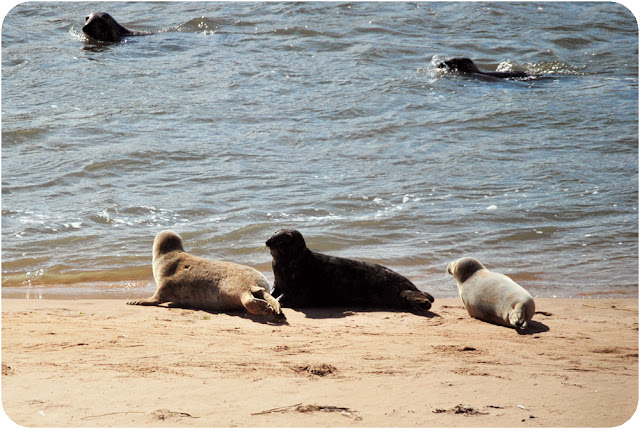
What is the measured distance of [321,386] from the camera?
378 centimetres

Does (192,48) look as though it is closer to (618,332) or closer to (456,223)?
(456,223)

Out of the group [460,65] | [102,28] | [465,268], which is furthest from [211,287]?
[102,28]

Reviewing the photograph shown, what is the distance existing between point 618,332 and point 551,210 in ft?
12.9

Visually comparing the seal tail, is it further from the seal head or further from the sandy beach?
the seal head

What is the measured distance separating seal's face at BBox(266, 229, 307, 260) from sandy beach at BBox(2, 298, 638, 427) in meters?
0.57

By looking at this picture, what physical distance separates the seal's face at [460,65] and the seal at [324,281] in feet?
32.7

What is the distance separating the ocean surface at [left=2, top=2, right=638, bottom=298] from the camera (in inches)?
305

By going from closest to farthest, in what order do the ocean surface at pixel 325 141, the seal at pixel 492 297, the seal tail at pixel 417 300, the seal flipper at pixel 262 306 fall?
the seal at pixel 492 297, the seal flipper at pixel 262 306, the seal tail at pixel 417 300, the ocean surface at pixel 325 141

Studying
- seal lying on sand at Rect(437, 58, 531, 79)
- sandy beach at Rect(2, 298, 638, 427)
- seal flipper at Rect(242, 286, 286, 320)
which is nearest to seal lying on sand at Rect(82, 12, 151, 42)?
seal lying on sand at Rect(437, 58, 531, 79)

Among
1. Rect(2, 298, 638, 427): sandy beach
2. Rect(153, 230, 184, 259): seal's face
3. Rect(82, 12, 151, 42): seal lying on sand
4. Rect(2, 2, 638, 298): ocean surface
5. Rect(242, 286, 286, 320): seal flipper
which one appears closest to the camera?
Rect(2, 298, 638, 427): sandy beach

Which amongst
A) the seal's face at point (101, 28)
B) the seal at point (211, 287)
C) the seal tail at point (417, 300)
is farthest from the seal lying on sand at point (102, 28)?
the seal tail at point (417, 300)

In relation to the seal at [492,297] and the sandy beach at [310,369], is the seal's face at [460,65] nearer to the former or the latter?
the seal at [492,297]

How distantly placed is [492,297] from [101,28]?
13568 millimetres

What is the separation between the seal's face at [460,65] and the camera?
15127 mm
